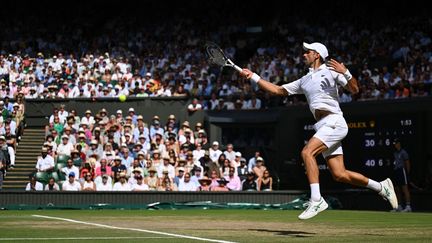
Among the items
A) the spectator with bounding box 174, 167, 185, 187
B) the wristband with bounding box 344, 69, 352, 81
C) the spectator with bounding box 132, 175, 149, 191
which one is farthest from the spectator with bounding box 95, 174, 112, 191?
the wristband with bounding box 344, 69, 352, 81

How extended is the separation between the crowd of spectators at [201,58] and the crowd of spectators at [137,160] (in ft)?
10.6

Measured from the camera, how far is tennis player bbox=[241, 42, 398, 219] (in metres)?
10.8

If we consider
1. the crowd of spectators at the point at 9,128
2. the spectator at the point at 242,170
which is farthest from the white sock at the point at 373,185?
the crowd of spectators at the point at 9,128

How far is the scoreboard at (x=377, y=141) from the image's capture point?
2305 centimetres

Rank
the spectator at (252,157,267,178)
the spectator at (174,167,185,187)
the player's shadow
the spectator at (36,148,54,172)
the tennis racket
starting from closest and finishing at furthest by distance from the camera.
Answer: the player's shadow
the tennis racket
the spectator at (174,167,185,187)
the spectator at (252,157,267,178)
the spectator at (36,148,54,172)

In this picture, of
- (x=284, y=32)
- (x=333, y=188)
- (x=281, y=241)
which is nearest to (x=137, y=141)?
(x=333, y=188)

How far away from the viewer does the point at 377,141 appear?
77.4 feet

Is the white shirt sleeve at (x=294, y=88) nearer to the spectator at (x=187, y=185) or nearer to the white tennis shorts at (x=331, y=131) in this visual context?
the white tennis shorts at (x=331, y=131)

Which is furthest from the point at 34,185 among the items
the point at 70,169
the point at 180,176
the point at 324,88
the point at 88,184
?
the point at 324,88

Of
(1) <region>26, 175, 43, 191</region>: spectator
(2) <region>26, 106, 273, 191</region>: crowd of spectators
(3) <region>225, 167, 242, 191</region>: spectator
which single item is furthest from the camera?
(3) <region>225, 167, 242, 191</region>: spectator

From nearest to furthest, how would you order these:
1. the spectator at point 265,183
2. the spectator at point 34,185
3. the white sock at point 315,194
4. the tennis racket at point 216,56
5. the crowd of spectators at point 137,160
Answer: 1. the white sock at point 315,194
2. the tennis racket at point 216,56
3. the spectator at point 34,185
4. the crowd of spectators at point 137,160
5. the spectator at point 265,183

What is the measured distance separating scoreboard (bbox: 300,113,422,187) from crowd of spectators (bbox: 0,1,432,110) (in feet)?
4.78

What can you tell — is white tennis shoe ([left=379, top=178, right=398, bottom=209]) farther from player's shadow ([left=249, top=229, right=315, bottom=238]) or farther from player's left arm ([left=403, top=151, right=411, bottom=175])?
player's left arm ([left=403, top=151, right=411, bottom=175])

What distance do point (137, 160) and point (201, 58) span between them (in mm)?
10551
